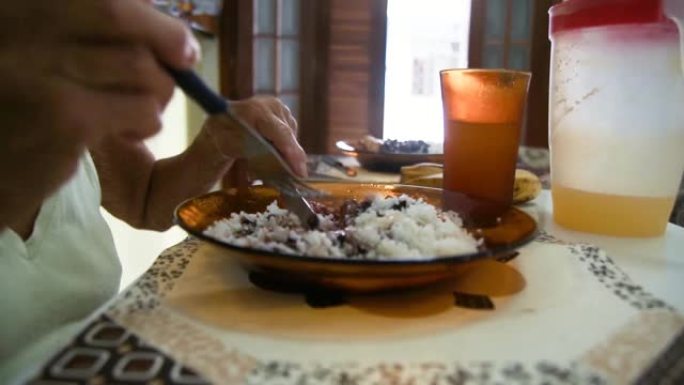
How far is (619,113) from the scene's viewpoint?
729 mm

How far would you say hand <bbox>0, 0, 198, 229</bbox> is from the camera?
40cm

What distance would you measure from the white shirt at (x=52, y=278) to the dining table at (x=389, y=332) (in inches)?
5.8

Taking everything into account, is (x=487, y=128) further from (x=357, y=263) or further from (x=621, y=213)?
(x=357, y=263)

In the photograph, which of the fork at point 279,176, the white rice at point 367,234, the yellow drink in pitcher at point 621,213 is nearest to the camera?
the white rice at point 367,234

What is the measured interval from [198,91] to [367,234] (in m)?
0.18

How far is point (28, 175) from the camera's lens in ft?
1.43

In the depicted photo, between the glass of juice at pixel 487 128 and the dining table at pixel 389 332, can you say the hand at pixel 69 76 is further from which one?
the glass of juice at pixel 487 128

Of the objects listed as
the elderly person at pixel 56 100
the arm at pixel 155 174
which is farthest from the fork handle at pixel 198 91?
the arm at pixel 155 174

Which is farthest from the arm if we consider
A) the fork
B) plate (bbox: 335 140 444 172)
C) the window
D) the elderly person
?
the window

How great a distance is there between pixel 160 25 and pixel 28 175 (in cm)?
15

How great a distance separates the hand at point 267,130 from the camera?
753mm

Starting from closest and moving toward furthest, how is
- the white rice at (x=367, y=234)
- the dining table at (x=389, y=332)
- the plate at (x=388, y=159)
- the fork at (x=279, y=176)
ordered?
1. the dining table at (x=389, y=332)
2. the white rice at (x=367, y=234)
3. the fork at (x=279, y=176)
4. the plate at (x=388, y=159)

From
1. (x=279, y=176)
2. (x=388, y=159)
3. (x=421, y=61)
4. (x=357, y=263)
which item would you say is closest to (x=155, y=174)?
(x=279, y=176)

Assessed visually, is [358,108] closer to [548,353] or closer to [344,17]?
[344,17]
